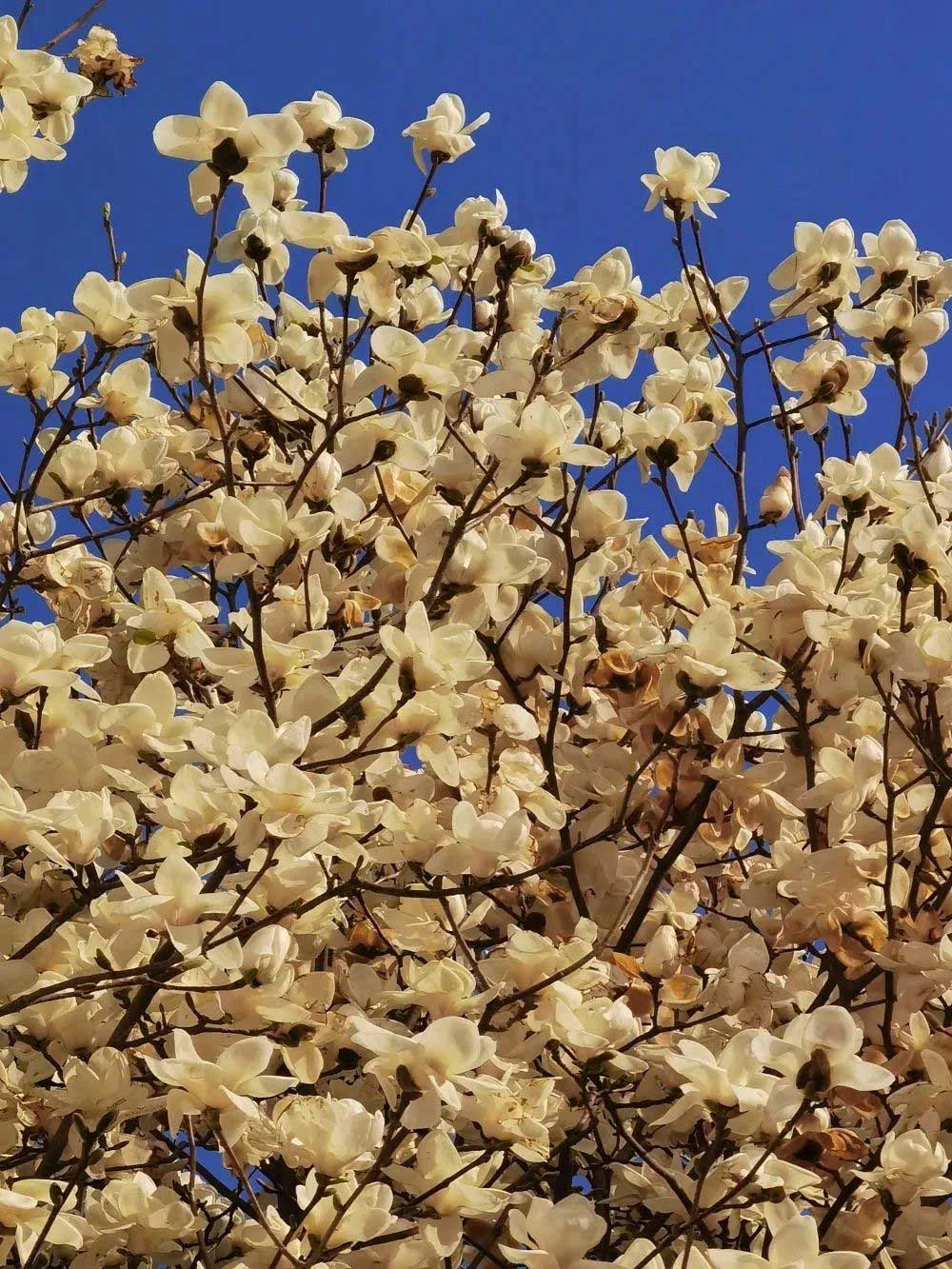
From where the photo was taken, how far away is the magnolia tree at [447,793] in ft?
5.24

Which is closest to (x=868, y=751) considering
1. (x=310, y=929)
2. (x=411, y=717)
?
(x=411, y=717)

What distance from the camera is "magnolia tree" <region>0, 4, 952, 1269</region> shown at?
62.9 inches

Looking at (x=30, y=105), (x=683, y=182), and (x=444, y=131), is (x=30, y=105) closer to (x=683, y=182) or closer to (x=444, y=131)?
(x=444, y=131)

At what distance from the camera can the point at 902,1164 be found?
1.70 metres

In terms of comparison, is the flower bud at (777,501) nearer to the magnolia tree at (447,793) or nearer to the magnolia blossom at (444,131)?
the magnolia tree at (447,793)

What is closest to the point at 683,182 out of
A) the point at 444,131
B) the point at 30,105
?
the point at 444,131

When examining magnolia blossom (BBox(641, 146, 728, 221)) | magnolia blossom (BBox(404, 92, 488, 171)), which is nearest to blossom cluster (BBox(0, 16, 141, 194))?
magnolia blossom (BBox(404, 92, 488, 171))

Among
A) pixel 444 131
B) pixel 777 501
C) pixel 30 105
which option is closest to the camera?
pixel 30 105

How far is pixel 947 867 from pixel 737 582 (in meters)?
0.58

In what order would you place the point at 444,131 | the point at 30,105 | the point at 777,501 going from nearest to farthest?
the point at 30,105 → the point at 444,131 → the point at 777,501

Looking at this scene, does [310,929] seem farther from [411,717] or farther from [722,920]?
[722,920]

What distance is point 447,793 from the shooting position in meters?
2.26

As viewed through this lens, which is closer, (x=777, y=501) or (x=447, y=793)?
(x=447, y=793)

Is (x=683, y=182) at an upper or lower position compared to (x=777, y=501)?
upper
